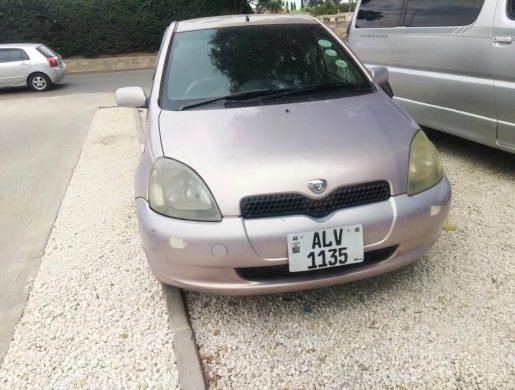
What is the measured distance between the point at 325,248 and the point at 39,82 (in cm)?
1334

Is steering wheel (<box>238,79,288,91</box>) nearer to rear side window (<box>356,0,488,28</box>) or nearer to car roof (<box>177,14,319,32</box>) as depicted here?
car roof (<box>177,14,319,32</box>)

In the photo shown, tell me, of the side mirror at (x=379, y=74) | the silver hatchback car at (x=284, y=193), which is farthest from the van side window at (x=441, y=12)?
the silver hatchback car at (x=284, y=193)

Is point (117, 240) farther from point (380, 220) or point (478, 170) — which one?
point (478, 170)

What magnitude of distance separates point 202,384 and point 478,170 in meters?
3.45

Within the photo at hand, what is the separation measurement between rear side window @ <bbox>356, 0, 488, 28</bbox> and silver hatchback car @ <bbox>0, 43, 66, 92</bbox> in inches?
412

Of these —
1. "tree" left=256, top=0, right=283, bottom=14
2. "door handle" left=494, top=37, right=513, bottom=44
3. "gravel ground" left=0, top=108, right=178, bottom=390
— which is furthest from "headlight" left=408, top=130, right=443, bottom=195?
"tree" left=256, top=0, right=283, bottom=14

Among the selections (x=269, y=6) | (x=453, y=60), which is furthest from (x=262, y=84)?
(x=269, y=6)

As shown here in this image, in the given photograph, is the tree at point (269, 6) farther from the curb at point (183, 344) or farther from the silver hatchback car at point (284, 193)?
the curb at point (183, 344)

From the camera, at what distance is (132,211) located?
379 cm

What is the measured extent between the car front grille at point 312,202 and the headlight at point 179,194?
0.58 feet

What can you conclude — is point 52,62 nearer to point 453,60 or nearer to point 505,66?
point 453,60

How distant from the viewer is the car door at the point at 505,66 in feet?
11.4

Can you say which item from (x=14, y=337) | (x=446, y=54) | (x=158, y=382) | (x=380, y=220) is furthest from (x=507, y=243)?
(x=14, y=337)

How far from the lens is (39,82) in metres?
12.9
